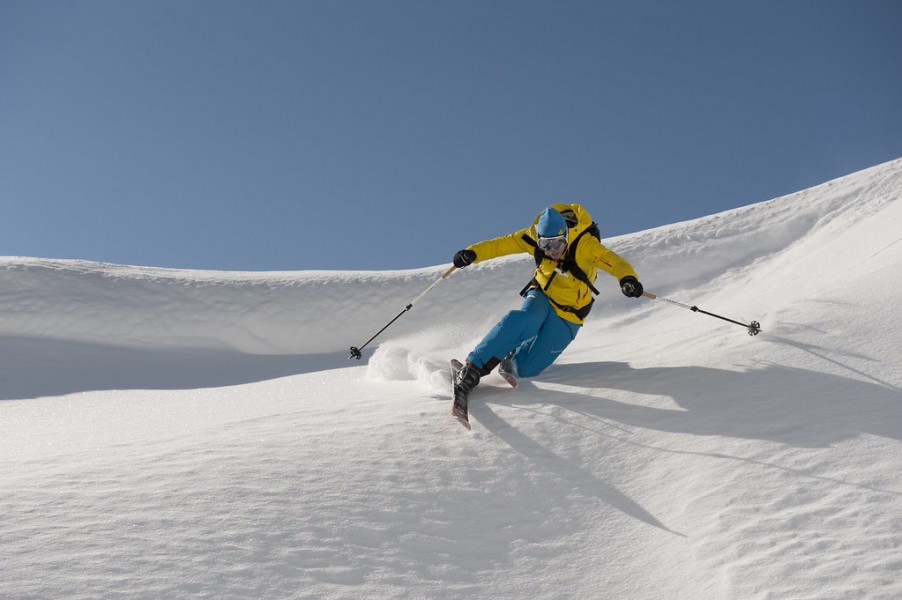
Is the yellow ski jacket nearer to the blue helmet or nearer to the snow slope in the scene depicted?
the blue helmet

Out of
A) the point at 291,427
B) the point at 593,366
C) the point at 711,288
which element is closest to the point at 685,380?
the point at 593,366

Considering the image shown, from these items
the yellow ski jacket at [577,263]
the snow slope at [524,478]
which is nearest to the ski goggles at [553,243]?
the yellow ski jacket at [577,263]

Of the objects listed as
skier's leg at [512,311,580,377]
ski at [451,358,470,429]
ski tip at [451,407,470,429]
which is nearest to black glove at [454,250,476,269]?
skier's leg at [512,311,580,377]

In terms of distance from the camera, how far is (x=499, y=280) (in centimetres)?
1353

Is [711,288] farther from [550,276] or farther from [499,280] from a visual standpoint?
[550,276]

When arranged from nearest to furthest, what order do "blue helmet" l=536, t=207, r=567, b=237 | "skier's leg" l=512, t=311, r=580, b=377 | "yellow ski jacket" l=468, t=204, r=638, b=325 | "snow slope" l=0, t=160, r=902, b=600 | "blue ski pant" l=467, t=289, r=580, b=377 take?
"snow slope" l=0, t=160, r=902, b=600 < "blue ski pant" l=467, t=289, r=580, b=377 < "blue helmet" l=536, t=207, r=567, b=237 < "yellow ski jacket" l=468, t=204, r=638, b=325 < "skier's leg" l=512, t=311, r=580, b=377

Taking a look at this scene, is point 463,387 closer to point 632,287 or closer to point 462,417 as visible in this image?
point 462,417

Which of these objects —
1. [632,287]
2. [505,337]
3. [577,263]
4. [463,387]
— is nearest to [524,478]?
[463,387]

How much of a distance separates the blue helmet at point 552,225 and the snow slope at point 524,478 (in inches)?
48.8

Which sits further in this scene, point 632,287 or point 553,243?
point 553,243

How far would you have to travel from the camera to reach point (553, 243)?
6406mm

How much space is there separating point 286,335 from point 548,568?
950cm

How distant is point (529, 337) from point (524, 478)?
1595 mm

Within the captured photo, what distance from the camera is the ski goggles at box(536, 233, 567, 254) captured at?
21.0 feet
